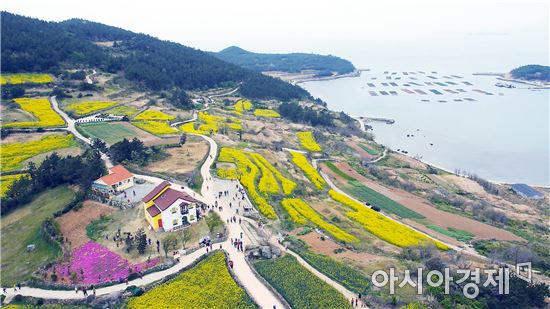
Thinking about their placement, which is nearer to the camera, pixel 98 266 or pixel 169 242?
pixel 98 266

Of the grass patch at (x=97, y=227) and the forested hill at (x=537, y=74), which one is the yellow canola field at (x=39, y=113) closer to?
the grass patch at (x=97, y=227)

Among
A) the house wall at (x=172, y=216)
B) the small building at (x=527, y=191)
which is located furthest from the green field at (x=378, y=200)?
the small building at (x=527, y=191)

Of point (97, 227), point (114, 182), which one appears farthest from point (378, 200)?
point (97, 227)

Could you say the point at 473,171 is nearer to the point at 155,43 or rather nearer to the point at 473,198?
the point at 473,198

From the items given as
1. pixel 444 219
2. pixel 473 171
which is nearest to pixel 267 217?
pixel 444 219

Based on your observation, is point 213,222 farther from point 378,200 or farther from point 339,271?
point 378,200

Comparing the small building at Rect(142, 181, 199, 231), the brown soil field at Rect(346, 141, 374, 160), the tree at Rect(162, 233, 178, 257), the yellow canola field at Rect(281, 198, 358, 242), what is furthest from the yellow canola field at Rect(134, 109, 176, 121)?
the tree at Rect(162, 233, 178, 257)

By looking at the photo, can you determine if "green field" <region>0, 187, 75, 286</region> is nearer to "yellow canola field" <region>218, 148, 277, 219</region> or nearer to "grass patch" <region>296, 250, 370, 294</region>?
"yellow canola field" <region>218, 148, 277, 219</region>
